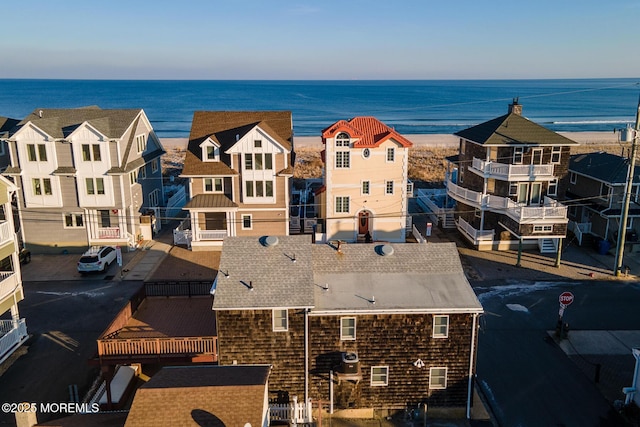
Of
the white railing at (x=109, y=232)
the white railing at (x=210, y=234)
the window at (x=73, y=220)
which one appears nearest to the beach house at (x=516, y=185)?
the white railing at (x=210, y=234)

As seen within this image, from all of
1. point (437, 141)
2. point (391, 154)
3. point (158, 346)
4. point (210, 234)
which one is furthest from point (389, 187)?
point (437, 141)

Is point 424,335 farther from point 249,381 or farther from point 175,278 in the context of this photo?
point 175,278

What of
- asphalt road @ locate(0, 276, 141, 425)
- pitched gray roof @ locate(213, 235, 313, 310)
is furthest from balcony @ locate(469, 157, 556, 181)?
asphalt road @ locate(0, 276, 141, 425)

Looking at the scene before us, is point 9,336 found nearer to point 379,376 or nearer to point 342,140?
point 379,376

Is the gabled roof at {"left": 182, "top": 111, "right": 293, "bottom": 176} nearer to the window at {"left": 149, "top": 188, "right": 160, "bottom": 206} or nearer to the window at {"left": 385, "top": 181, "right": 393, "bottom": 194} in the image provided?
the window at {"left": 149, "top": 188, "right": 160, "bottom": 206}

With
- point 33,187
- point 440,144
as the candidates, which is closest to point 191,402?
point 33,187
